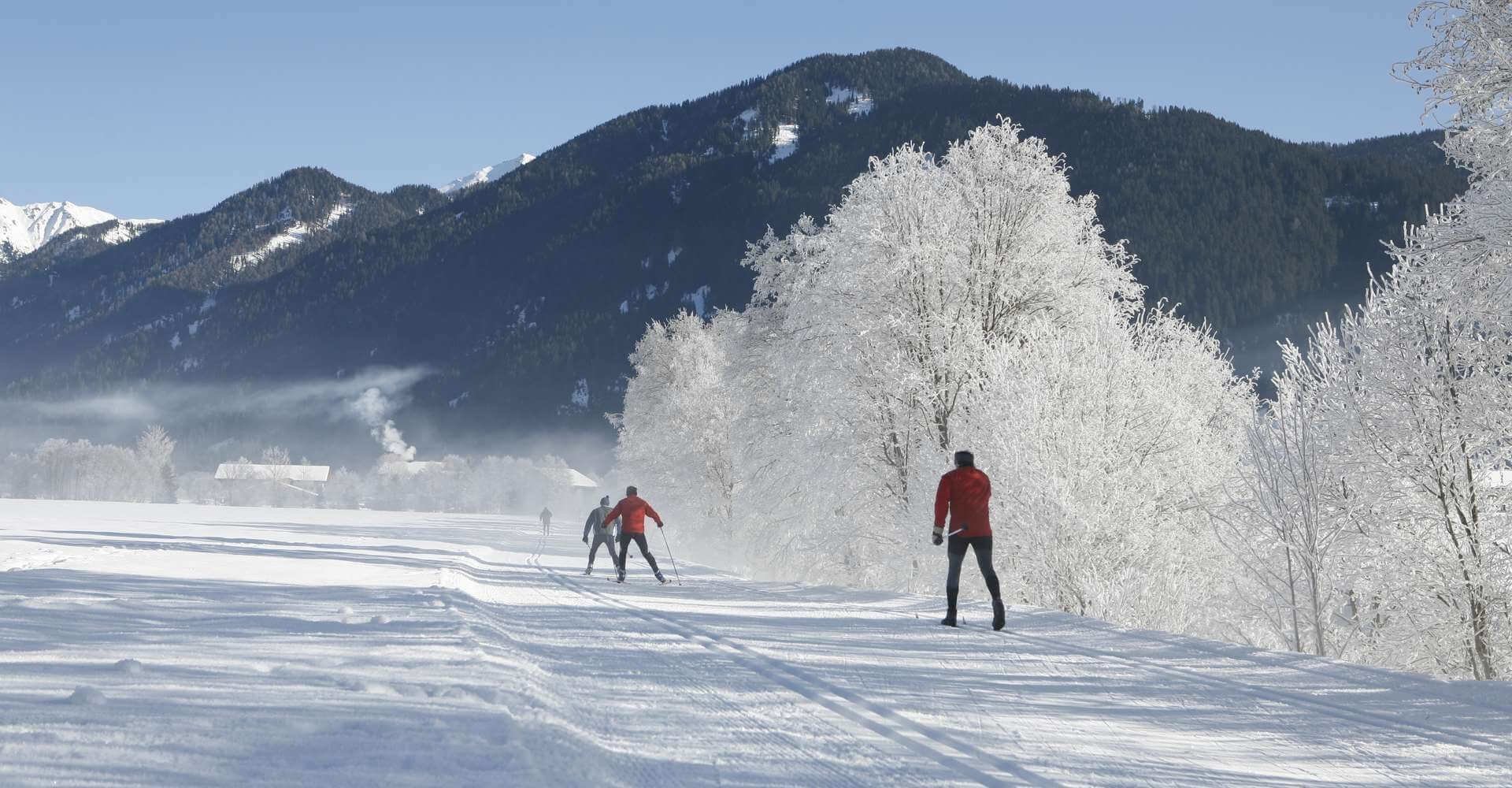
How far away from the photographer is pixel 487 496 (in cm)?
17775

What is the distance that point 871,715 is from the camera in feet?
19.8

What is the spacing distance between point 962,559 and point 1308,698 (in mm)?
4772

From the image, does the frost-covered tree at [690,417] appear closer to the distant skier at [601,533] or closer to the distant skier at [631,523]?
the distant skier at [601,533]

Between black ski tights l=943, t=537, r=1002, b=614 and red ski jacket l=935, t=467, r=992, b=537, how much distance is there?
0.08 m

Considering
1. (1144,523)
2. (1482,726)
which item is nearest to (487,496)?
(1144,523)

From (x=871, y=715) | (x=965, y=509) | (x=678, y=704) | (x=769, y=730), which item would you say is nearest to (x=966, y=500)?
(x=965, y=509)

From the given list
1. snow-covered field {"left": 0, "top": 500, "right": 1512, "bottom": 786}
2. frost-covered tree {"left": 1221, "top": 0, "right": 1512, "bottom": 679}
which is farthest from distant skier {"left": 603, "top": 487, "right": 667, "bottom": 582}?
frost-covered tree {"left": 1221, "top": 0, "right": 1512, "bottom": 679}

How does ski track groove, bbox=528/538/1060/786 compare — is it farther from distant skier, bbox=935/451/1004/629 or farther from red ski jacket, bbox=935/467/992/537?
red ski jacket, bbox=935/467/992/537

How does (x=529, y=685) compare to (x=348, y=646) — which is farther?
(x=348, y=646)

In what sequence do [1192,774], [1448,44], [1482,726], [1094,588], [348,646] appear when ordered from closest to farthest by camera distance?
[1192,774]
[1482,726]
[348,646]
[1448,44]
[1094,588]

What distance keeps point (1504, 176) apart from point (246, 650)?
13.7 m

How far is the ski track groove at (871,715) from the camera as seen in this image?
486cm

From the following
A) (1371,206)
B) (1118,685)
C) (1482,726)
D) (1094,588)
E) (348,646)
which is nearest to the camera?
(1482,726)

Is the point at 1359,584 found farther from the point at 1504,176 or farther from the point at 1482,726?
the point at 1482,726
